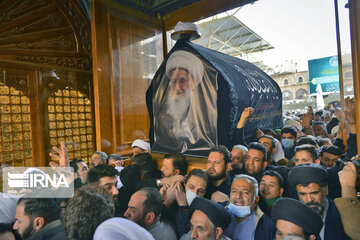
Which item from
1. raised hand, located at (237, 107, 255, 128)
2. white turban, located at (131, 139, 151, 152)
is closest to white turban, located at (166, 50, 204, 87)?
raised hand, located at (237, 107, 255, 128)

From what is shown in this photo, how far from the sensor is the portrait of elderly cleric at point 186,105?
2.83 m

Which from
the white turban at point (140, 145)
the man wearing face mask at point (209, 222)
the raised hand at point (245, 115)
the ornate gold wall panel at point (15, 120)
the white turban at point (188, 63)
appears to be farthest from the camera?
the ornate gold wall panel at point (15, 120)

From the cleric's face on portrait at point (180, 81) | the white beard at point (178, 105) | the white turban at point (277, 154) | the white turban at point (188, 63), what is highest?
the white turban at point (188, 63)

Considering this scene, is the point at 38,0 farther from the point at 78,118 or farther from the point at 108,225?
the point at 108,225

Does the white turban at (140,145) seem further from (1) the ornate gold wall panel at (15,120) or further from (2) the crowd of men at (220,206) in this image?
(1) the ornate gold wall panel at (15,120)

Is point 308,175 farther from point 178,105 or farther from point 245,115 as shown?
point 178,105

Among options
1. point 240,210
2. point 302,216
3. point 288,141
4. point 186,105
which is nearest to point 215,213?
point 240,210

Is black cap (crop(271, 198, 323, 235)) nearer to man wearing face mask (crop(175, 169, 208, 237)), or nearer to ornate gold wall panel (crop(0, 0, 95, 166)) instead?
man wearing face mask (crop(175, 169, 208, 237))

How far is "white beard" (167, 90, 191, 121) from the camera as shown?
2980mm

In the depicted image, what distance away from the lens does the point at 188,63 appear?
297 centimetres

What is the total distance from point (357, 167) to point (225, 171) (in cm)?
93

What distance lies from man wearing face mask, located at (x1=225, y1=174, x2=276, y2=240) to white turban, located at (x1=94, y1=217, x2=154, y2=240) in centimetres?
61

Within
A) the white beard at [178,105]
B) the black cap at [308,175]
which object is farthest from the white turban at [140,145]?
the black cap at [308,175]

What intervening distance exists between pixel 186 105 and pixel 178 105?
11 centimetres
